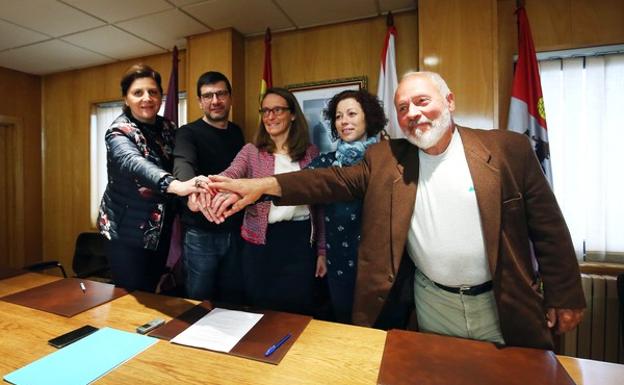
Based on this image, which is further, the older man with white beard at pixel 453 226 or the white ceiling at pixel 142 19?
the white ceiling at pixel 142 19

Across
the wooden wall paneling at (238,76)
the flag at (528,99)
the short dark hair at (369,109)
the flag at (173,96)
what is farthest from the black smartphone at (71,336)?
A: the flag at (528,99)

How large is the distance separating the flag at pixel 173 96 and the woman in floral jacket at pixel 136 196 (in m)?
Answer: 1.50

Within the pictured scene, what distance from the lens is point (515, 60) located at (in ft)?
8.11

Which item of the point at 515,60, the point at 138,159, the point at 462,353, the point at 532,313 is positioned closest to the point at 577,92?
the point at 515,60

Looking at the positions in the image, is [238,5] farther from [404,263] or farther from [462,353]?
[462,353]

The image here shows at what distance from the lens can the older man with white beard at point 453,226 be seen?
42.8 inches

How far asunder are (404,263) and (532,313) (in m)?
0.43

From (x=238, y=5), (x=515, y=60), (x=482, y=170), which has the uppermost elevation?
(x=238, y=5)

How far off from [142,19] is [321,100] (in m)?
1.62

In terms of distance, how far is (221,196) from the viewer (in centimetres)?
131

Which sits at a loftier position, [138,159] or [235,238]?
[138,159]

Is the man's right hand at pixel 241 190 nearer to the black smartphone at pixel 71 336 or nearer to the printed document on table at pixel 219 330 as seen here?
the printed document on table at pixel 219 330

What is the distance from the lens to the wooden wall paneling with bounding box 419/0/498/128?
90.4 inches

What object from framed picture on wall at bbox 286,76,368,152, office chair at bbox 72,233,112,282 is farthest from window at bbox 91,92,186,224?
framed picture on wall at bbox 286,76,368,152
